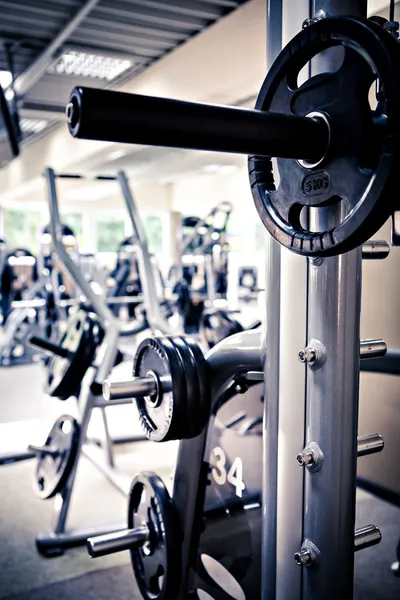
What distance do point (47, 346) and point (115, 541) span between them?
1.18 metres

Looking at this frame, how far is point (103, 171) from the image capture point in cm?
806

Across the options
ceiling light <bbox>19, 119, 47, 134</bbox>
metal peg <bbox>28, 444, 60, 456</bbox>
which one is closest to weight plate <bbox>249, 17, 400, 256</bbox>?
metal peg <bbox>28, 444, 60, 456</bbox>

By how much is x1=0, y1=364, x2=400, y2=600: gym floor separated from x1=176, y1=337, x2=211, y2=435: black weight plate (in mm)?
343

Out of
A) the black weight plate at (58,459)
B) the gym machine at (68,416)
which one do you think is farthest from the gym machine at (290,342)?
the black weight plate at (58,459)

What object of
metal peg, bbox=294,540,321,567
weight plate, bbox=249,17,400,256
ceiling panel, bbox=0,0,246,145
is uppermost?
ceiling panel, bbox=0,0,246,145

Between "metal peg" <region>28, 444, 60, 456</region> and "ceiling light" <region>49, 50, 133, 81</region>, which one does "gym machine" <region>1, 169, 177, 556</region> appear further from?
"ceiling light" <region>49, 50, 133, 81</region>

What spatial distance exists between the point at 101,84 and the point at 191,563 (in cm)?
519

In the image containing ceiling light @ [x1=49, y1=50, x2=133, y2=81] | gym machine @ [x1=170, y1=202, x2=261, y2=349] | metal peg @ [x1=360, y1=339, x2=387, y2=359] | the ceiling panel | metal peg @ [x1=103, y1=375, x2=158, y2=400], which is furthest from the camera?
gym machine @ [x1=170, y1=202, x2=261, y2=349]

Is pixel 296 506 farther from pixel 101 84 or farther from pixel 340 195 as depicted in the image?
pixel 101 84

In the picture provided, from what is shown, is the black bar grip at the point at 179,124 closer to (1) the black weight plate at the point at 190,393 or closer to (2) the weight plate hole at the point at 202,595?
(1) the black weight plate at the point at 190,393

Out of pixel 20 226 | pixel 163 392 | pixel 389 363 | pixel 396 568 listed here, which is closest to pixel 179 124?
pixel 163 392

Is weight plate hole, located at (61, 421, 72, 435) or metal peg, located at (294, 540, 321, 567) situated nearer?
metal peg, located at (294, 540, 321, 567)

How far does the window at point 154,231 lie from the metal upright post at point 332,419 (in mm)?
11800

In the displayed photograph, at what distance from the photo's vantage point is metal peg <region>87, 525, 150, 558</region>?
1.28 m
